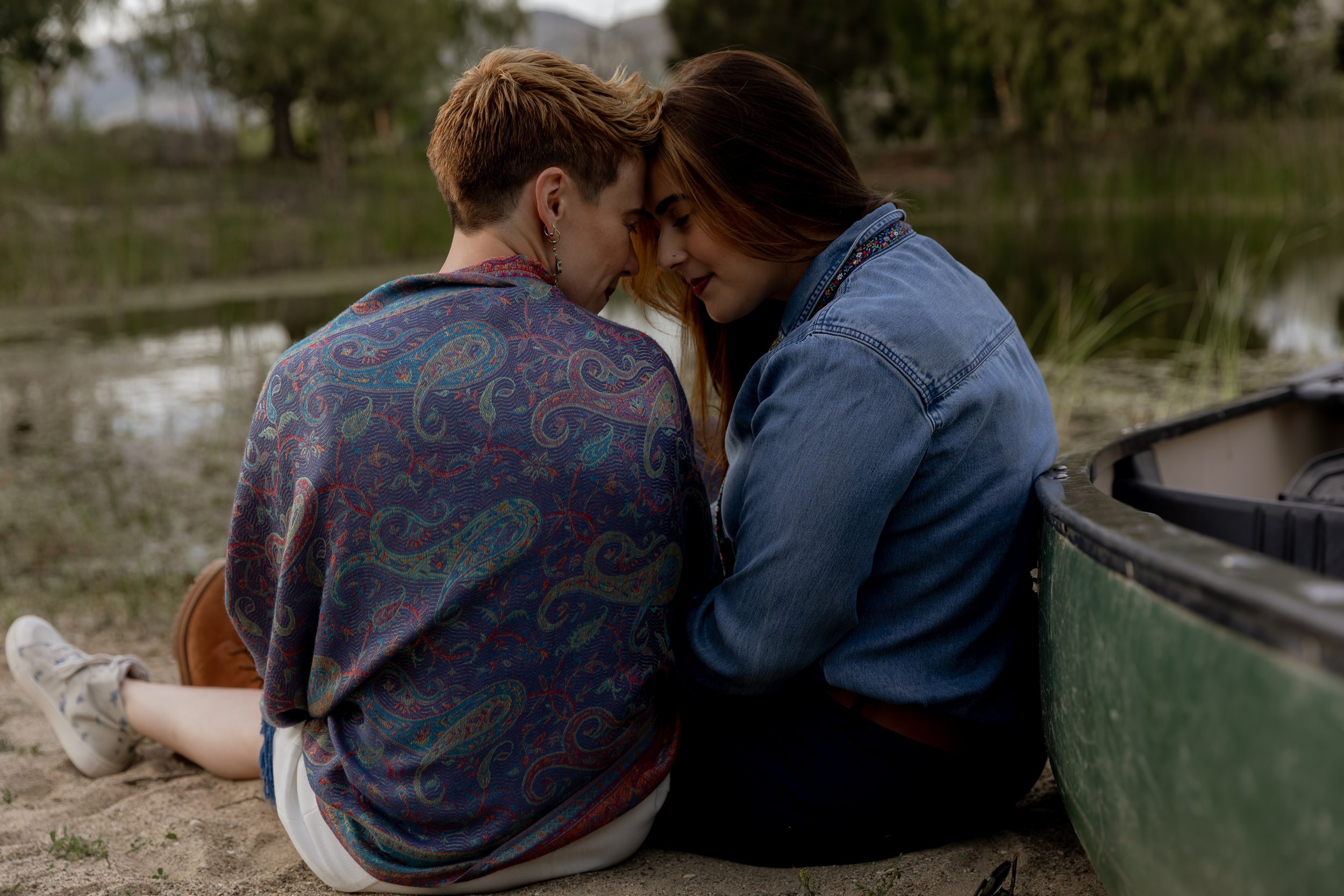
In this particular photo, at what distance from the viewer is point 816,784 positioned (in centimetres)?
169

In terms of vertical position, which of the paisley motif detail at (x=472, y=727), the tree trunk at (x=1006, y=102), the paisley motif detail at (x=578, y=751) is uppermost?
the paisley motif detail at (x=472, y=727)

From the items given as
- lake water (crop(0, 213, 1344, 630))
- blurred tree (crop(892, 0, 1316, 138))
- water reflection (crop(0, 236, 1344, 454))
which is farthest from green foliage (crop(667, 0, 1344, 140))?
water reflection (crop(0, 236, 1344, 454))

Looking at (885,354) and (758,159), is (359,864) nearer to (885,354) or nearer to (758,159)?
(885,354)

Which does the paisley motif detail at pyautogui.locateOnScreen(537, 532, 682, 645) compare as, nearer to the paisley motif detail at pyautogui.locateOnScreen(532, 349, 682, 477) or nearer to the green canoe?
the paisley motif detail at pyautogui.locateOnScreen(532, 349, 682, 477)

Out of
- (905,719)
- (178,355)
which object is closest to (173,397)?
(178,355)

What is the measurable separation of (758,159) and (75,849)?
1494mm

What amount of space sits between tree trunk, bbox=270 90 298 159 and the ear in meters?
19.5

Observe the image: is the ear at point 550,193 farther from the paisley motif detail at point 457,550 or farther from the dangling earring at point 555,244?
the paisley motif detail at point 457,550

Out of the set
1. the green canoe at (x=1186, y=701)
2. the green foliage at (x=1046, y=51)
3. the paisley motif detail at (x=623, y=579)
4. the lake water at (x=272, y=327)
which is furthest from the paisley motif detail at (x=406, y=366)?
the green foliage at (x=1046, y=51)

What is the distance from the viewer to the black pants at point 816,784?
1668 millimetres

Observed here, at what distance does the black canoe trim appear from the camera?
2.84ft

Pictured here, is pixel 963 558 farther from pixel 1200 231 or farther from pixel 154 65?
pixel 154 65

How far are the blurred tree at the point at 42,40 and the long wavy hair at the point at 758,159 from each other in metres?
17.8

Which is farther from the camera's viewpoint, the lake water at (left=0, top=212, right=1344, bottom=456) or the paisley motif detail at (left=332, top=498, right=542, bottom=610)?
the lake water at (left=0, top=212, right=1344, bottom=456)
